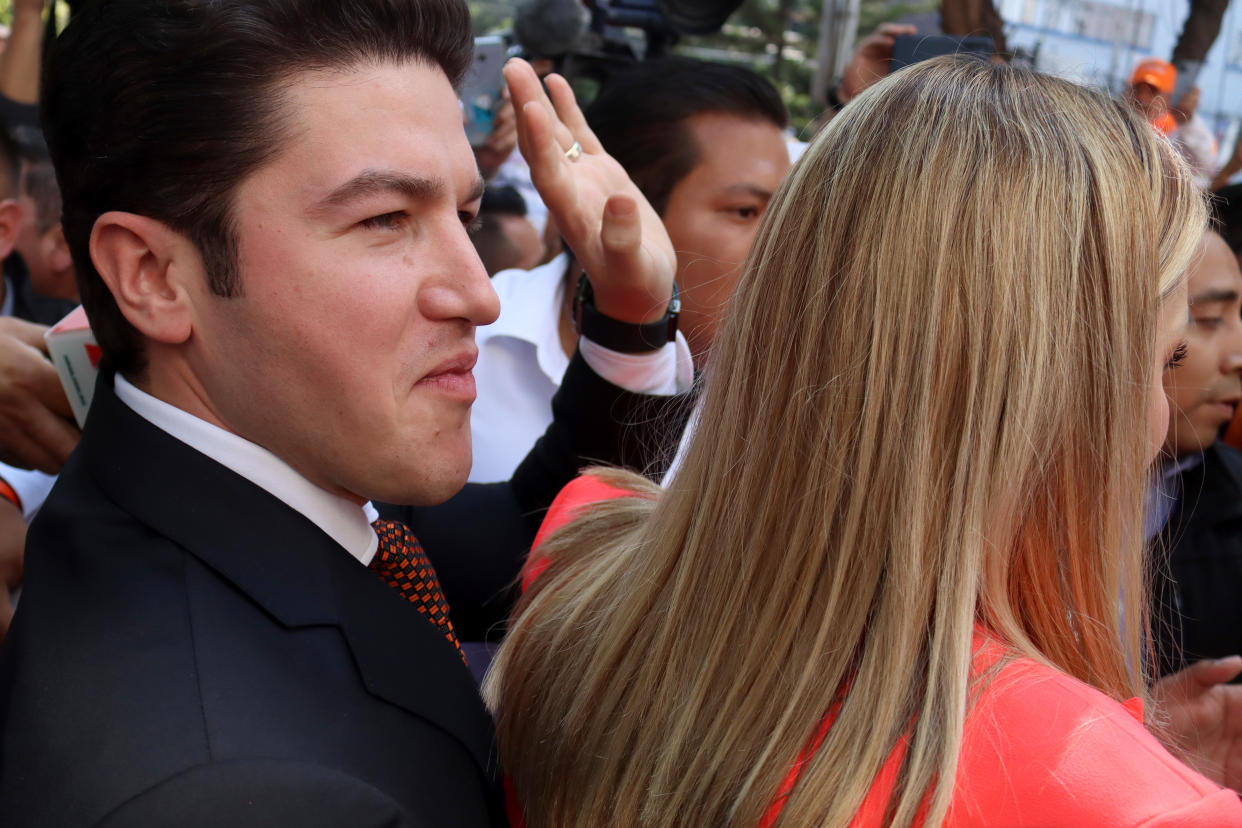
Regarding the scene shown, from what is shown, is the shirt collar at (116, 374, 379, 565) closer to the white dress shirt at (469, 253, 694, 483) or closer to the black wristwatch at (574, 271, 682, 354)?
the black wristwatch at (574, 271, 682, 354)

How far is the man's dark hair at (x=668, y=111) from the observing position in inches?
115

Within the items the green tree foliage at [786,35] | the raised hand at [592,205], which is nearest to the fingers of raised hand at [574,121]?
the raised hand at [592,205]

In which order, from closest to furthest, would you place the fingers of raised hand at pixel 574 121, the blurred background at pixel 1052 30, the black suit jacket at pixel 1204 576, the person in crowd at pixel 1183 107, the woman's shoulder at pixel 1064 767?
the woman's shoulder at pixel 1064 767 < the fingers of raised hand at pixel 574 121 < the black suit jacket at pixel 1204 576 < the blurred background at pixel 1052 30 < the person in crowd at pixel 1183 107

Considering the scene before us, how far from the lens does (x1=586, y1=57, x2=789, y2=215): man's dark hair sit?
2920mm

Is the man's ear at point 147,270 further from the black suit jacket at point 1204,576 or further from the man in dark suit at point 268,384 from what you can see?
the black suit jacket at point 1204,576

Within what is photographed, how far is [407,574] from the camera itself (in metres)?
1.41

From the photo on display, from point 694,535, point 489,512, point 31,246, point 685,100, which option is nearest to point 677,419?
point 489,512

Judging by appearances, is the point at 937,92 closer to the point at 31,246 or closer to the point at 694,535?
the point at 694,535

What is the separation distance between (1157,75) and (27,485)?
15.5ft

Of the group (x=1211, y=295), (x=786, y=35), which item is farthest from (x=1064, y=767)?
(x=786, y=35)

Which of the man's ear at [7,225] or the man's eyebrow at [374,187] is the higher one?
the man's eyebrow at [374,187]

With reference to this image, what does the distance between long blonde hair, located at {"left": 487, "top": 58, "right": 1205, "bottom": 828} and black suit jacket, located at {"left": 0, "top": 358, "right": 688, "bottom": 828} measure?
0.72 ft

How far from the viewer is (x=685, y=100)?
2.99m

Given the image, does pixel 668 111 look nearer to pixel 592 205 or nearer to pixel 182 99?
pixel 592 205
